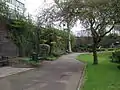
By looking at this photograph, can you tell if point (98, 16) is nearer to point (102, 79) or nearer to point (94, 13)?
point (94, 13)

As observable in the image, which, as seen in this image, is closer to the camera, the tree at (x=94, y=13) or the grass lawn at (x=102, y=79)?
the grass lawn at (x=102, y=79)

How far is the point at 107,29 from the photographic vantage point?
25.7 m

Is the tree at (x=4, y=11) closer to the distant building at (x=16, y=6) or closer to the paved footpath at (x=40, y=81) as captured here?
the distant building at (x=16, y=6)

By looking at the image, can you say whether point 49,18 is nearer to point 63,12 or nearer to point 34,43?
point 63,12

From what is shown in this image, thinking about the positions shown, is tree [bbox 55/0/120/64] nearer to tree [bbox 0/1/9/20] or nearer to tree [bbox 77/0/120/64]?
tree [bbox 77/0/120/64]

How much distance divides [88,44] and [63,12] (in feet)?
132

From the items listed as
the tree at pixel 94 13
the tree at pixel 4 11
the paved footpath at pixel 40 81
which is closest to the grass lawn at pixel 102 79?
the paved footpath at pixel 40 81

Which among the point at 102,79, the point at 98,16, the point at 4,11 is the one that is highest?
the point at 4,11

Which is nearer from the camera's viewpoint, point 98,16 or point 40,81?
point 40,81

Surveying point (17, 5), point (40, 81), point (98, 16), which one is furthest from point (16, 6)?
point (40, 81)

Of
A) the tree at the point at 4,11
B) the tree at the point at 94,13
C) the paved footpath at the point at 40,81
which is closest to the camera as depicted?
the paved footpath at the point at 40,81

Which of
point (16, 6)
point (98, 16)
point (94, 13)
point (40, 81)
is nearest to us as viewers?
point (40, 81)

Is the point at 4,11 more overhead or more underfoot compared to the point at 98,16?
more overhead

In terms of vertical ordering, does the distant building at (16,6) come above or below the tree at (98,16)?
above
